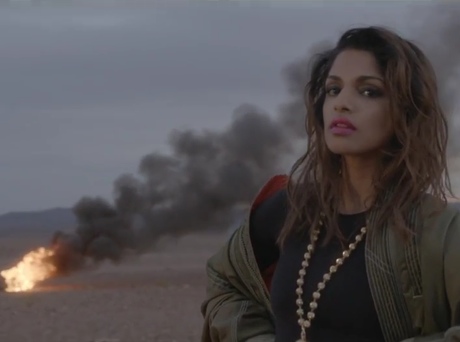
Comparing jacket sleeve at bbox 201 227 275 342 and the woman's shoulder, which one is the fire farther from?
the woman's shoulder

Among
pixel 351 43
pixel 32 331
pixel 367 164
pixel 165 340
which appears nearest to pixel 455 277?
pixel 367 164

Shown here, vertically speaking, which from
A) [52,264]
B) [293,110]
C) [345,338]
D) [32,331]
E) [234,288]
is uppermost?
[293,110]

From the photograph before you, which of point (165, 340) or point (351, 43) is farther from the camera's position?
point (165, 340)

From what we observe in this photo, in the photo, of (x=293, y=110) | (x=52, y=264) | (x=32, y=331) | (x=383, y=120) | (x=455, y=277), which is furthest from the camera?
(x=52, y=264)

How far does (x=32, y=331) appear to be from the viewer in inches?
722

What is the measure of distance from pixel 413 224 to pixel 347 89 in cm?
43

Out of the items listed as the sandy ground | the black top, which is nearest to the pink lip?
the black top

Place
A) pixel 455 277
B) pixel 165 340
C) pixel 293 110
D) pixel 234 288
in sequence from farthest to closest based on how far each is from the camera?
pixel 293 110, pixel 165 340, pixel 234 288, pixel 455 277

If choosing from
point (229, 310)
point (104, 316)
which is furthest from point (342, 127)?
point (104, 316)

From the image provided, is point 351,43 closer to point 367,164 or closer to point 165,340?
point 367,164

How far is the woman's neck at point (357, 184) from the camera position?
3.40 meters

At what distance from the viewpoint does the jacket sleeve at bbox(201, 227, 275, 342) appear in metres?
3.61

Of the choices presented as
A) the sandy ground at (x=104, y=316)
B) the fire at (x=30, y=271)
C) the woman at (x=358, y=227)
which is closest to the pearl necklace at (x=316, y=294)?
the woman at (x=358, y=227)

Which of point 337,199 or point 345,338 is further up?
point 337,199
